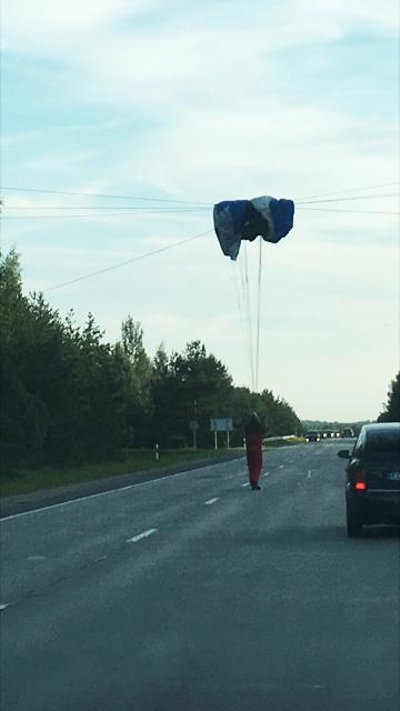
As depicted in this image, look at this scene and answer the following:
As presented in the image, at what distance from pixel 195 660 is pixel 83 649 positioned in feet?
3.42

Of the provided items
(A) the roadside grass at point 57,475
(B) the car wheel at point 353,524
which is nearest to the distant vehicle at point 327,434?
(A) the roadside grass at point 57,475

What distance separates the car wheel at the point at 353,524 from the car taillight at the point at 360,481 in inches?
13.3

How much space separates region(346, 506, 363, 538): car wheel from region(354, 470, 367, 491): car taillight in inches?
13.3

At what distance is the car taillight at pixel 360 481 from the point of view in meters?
21.3

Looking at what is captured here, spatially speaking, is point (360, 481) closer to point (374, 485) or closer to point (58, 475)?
point (374, 485)

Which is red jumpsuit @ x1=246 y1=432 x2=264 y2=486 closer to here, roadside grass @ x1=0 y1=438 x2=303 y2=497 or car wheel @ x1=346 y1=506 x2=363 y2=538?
roadside grass @ x1=0 y1=438 x2=303 y2=497

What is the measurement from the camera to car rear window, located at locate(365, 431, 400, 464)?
70.6ft

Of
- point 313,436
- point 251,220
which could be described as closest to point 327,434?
point 313,436

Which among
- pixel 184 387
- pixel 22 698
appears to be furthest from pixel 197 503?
pixel 184 387

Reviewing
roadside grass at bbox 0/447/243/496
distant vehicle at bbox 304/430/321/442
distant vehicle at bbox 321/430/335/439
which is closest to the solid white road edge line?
roadside grass at bbox 0/447/243/496

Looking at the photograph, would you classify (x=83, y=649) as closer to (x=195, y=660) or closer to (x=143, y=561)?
(x=195, y=660)

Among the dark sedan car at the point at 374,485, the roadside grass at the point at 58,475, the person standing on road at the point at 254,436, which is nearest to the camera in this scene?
the dark sedan car at the point at 374,485

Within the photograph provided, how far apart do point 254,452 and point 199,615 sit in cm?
2169

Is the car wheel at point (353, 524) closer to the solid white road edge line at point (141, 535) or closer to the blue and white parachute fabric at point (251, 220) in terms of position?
the solid white road edge line at point (141, 535)
